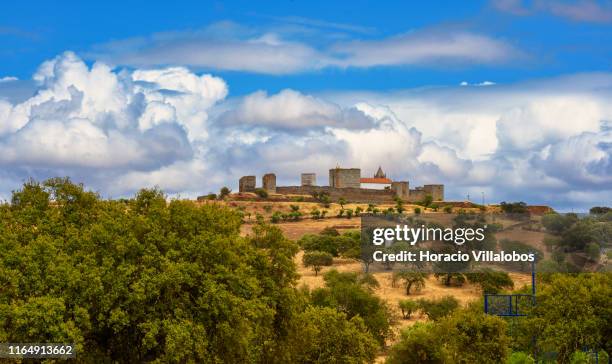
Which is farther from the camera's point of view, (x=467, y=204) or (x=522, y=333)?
(x=467, y=204)

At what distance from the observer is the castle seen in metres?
175

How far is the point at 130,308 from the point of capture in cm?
2919

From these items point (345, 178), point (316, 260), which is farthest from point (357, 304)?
point (345, 178)

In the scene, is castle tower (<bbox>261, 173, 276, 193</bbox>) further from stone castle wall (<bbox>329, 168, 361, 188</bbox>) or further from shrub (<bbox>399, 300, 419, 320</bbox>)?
shrub (<bbox>399, 300, 419, 320</bbox>)

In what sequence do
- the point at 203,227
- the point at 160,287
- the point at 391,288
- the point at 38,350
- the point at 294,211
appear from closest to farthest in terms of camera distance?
the point at 38,350 → the point at 160,287 → the point at 203,227 → the point at 391,288 → the point at 294,211

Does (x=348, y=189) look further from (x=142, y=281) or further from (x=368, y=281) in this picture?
(x=142, y=281)

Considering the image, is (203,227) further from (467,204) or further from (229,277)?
(467,204)

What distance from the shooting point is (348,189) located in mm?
179750

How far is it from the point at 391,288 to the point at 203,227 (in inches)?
2008

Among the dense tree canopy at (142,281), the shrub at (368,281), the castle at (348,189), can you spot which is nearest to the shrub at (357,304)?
the shrub at (368,281)

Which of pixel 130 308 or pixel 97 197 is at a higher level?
pixel 97 197

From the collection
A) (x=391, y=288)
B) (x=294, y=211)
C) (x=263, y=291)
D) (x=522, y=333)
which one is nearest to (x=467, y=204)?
(x=294, y=211)

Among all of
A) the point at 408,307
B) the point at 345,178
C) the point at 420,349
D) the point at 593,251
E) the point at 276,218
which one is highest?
the point at 345,178

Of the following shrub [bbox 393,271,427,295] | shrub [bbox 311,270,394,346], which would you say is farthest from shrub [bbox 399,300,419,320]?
shrub [bbox 311,270,394,346]
